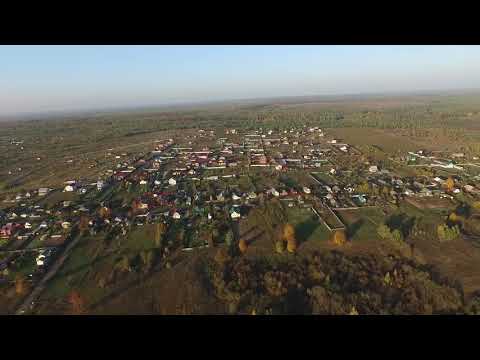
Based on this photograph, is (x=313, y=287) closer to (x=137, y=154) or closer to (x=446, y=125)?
(x=137, y=154)

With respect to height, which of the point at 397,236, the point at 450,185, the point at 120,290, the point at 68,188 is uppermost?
the point at 68,188

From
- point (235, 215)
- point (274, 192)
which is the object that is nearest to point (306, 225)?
point (235, 215)

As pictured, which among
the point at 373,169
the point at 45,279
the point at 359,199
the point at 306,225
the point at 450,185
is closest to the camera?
the point at 45,279

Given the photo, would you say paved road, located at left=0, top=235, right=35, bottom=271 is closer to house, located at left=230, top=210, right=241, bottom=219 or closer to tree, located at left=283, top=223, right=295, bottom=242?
house, located at left=230, top=210, right=241, bottom=219

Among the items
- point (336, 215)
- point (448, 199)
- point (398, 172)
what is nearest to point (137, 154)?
point (336, 215)

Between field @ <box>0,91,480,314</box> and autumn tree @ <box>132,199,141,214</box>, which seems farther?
autumn tree @ <box>132,199,141,214</box>

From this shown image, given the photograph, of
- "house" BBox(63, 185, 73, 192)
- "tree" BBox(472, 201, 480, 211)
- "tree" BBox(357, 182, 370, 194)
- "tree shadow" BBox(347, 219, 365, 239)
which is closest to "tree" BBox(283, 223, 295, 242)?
"tree shadow" BBox(347, 219, 365, 239)

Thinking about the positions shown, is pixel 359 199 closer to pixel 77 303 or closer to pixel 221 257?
pixel 221 257
